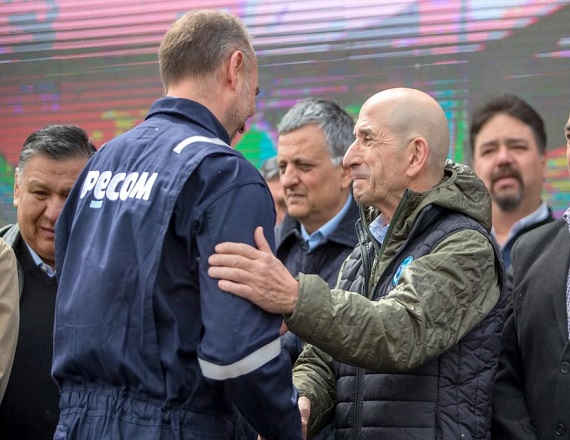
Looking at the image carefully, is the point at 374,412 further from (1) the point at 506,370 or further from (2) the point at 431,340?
(1) the point at 506,370

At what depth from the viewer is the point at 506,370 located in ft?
12.9

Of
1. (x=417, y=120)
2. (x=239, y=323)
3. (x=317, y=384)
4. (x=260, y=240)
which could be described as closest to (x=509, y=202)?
(x=417, y=120)

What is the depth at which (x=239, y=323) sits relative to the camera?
2979mm

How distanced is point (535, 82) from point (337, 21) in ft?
3.79

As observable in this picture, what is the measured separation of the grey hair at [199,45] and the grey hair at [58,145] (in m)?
1.36

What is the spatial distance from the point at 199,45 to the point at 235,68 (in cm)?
13

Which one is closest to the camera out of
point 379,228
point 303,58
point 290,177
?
point 379,228

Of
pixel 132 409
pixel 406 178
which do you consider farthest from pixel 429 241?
pixel 132 409

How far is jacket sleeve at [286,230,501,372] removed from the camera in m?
3.28

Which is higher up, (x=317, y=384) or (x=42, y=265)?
(x=42, y=265)

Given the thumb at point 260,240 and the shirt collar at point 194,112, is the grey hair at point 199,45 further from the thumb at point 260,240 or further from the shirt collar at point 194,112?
the thumb at point 260,240

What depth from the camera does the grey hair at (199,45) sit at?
3.27 m

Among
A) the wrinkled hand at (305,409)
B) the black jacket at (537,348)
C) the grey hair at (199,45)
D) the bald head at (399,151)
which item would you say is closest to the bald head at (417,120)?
the bald head at (399,151)

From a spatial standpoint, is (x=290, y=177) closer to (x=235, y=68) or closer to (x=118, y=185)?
(x=235, y=68)
